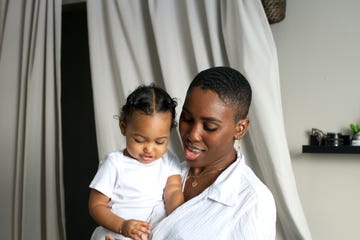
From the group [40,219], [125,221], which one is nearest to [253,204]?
[125,221]

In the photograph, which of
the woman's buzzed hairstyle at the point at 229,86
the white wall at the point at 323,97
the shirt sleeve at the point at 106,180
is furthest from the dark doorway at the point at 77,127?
the woman's buzzed hairstyle at the point at 229,86

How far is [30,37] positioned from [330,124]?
1.67 metres

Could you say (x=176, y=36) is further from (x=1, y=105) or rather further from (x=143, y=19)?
(x=1, y=105)

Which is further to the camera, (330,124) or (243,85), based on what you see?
(330,124)

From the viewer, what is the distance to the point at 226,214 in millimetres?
865

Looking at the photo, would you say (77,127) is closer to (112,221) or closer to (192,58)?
(192,58)

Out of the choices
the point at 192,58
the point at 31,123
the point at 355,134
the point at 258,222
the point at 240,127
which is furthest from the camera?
the point at 31,123

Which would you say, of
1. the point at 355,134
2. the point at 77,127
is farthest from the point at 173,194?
the point at 77,127

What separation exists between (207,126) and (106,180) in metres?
0.36

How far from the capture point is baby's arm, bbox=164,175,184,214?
999mm

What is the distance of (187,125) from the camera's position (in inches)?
37.4

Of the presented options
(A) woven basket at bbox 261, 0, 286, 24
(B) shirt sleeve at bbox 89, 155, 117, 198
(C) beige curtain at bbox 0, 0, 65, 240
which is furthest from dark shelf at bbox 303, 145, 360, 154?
(C) beige curtain at bbox 0, 0, 65, 240

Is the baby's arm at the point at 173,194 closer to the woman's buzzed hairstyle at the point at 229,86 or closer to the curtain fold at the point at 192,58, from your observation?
the woman's buzzed hairstyle at the point at 229,86

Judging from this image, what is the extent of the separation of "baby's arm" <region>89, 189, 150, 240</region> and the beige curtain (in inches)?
38.1
